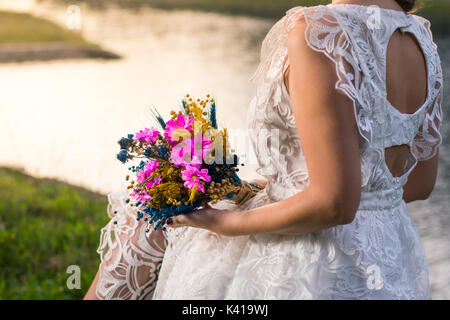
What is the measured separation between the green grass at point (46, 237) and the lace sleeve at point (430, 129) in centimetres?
178

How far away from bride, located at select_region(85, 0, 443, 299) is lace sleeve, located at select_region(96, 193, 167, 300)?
4.2 inches

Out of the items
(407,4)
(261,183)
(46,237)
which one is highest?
(407,4)

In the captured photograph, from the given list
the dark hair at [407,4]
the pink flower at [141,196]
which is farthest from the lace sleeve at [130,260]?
the dark hair at [407,4]

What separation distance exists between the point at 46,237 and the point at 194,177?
2.21m

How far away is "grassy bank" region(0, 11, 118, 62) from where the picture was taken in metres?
14.2

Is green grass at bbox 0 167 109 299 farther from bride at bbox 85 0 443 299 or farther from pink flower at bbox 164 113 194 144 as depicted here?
pink flower at bbox 164 113 194 144

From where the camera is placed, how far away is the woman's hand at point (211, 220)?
1431mm

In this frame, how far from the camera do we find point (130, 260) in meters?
1.73

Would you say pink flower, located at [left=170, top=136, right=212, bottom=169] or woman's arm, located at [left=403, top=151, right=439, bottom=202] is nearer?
pink flower, located at [left=170, top=136, right=212, bottom=169]

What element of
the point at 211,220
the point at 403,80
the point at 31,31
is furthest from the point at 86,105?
the point at 31,31

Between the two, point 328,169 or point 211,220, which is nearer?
point 328,169

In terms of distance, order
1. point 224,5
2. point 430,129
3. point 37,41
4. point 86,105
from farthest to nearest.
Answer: point 224,5 < point 37,41 < point 86,105 < point 430,129

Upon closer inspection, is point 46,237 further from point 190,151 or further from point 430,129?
point 430,129

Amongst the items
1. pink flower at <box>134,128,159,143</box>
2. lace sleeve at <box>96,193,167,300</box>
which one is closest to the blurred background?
pink flower at <box>134,128,159,143</box>
